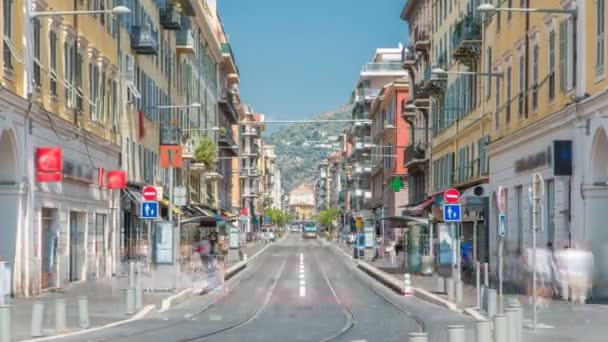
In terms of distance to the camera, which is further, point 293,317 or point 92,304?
point 92,304

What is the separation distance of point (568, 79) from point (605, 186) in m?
3.86

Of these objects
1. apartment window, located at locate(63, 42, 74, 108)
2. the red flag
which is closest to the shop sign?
apartment window, located at locate(63, 42, 74, 108)

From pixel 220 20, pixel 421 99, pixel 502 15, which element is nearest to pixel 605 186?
→ pixel 502 15

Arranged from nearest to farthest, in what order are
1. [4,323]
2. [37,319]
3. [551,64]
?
[4,323] < [37,319] < [551,64]

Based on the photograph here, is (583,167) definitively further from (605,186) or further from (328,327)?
(328,327)

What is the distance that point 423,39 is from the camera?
73.6 metres

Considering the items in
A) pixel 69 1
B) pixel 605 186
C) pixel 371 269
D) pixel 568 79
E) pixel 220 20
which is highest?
pixel 220 20

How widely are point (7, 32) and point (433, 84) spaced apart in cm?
3882

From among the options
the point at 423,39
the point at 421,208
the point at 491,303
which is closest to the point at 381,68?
the point at 423,39

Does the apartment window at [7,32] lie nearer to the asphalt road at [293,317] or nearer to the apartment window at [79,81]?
the asphalt road at [293,317]

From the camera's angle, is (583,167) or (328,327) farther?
(583,167)

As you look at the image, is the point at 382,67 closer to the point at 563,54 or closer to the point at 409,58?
the point at 409,58

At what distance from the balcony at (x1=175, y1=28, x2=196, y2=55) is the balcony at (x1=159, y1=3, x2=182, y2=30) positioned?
5035 mm

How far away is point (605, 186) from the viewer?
30.9 m
